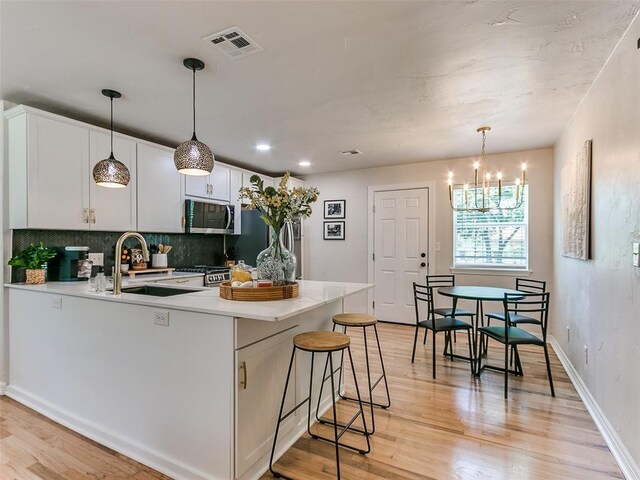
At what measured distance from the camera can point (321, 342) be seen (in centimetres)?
190

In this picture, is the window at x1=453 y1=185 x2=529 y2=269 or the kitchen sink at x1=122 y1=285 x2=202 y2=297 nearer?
the kitchen sink at x1=122 y1=285 x2=202 y2=297

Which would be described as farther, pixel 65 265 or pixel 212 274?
pixel 212 274

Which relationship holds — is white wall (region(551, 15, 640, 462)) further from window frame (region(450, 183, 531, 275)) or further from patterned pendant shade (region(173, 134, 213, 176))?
patterned pendant shade (region(173, 134, 213, 176))

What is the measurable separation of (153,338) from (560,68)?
310 centimetres

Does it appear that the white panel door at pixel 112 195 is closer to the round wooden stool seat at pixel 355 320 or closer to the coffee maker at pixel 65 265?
the coffee maker at pixel 65 265

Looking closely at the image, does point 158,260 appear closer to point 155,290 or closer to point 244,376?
point 155,290

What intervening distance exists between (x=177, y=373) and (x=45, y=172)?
84.8 inches

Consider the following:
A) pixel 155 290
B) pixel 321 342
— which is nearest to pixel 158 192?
pixel 155 290

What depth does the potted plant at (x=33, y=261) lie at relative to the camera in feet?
8.71

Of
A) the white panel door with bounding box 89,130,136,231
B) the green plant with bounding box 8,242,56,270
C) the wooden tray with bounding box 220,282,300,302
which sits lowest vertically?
the wooden tray with bounding box 220,282,300,302

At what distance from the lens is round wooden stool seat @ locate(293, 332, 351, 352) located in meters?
1.82

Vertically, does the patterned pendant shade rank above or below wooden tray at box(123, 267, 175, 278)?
above

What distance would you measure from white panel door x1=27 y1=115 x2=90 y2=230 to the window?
14.2 feet

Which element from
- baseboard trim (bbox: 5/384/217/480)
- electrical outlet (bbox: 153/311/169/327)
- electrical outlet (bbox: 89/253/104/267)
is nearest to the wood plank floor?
baseboard trim (bbox: 5/384/217/480)
